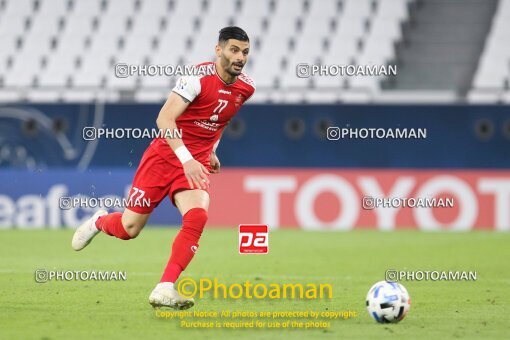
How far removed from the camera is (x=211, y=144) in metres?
8.91

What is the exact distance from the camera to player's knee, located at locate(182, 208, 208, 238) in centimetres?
824

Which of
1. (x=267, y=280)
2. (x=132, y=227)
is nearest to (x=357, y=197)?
(x=267, y=280)

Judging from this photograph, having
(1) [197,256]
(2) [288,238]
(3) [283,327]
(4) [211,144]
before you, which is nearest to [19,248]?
(1) [197,256]

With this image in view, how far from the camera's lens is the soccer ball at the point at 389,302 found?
24.5 ft

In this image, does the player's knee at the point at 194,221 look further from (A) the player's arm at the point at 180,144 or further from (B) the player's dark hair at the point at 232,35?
(B) the player's dark hair at the point at 232,35

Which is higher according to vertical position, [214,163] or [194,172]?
[214,163]

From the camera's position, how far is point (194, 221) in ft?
27.0

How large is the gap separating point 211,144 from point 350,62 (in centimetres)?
1288

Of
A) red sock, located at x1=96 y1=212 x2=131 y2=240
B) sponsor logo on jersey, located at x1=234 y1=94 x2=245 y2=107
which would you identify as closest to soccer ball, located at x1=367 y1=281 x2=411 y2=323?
sponsor logo on jersey, located at x1=234 y1=94 x2=245 y2=107

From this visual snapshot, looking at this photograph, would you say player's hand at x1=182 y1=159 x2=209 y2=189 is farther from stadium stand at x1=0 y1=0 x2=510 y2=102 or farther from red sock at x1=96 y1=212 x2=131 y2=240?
stadium stand at x1=0 y1=0 x2=510 y2=102

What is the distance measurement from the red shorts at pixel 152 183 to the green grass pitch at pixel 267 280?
84 centimetres

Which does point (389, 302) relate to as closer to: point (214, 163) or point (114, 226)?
point (214, 163)

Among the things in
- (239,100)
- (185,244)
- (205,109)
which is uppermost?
(239,100)

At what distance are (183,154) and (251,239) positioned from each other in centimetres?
129
